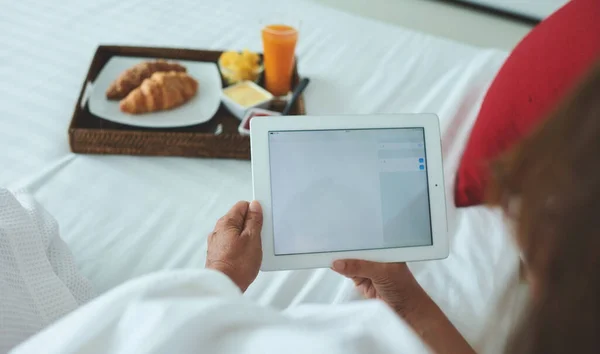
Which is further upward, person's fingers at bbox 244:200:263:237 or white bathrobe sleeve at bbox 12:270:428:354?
white bathrobe sleeve at bbox 12:270:428:354

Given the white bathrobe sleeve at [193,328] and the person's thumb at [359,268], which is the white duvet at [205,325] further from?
the person's thumb at [359,268]

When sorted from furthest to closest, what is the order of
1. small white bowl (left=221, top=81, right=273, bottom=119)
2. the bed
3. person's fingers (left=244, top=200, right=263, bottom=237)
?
small white bowl (left=221, top=81, right=273, bottom=119)
the bed
person's fingers (left=244, top=200, right=263, bottom=237)

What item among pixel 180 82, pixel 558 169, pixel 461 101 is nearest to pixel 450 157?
pixel 461 101

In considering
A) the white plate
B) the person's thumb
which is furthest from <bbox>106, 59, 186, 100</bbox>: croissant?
the person's thumb

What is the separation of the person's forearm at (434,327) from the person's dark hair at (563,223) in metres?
0.38

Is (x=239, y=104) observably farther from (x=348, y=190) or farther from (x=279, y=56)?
(x=348, y=190)

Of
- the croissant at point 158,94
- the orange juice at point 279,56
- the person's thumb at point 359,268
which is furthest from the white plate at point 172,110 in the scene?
the person's thumb at point 359,268

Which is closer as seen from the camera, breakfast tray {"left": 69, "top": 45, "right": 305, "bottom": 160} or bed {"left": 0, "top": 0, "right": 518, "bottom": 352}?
bed {"left": 0, "top": 0, "right": 518, "bottom": 352}

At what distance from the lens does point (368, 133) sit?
0.69 meters

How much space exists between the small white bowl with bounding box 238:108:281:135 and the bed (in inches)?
2.6

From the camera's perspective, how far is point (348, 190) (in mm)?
683

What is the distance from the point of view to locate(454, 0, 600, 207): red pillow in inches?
25.9

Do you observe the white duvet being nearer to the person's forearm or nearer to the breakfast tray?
the person's forearm

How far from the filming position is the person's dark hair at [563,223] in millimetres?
245
